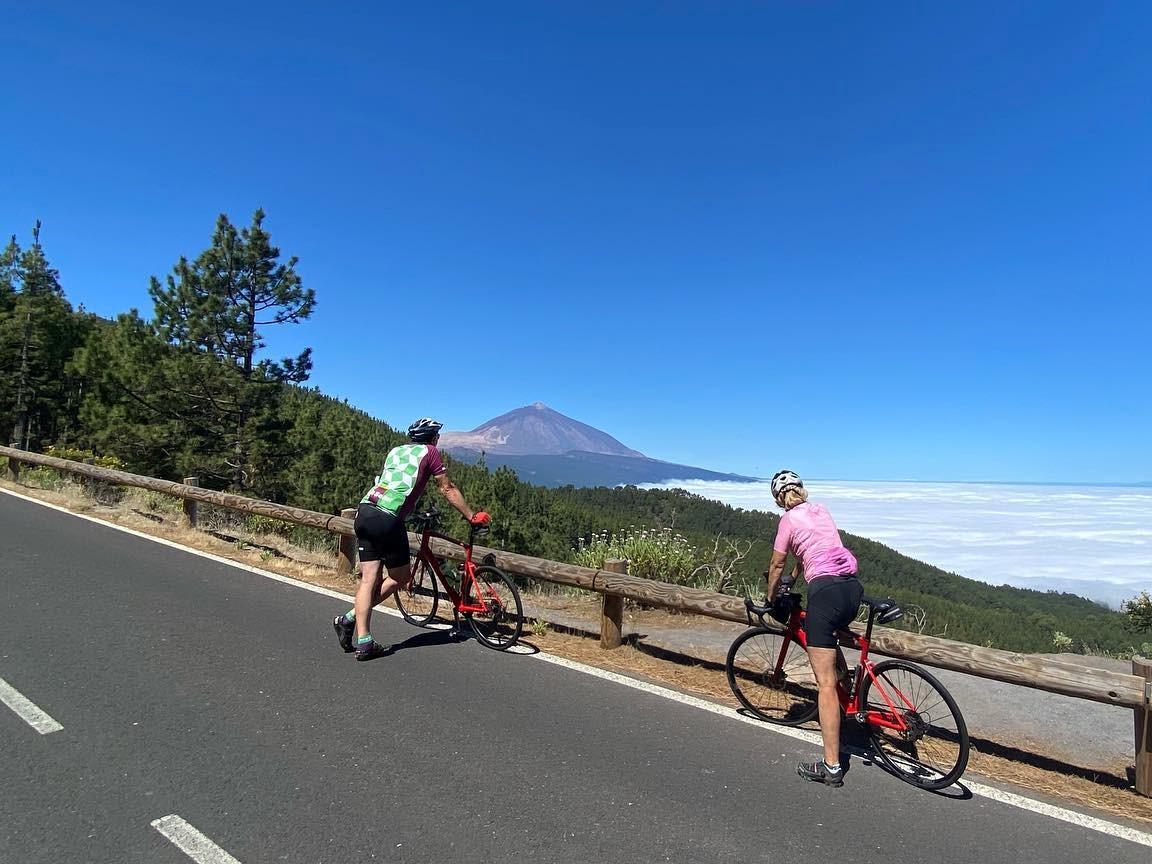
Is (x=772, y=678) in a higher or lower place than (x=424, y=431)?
lower

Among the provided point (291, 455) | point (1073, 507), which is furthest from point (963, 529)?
point (291, 455)

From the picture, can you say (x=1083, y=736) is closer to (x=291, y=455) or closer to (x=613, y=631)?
(x=613, y=631)

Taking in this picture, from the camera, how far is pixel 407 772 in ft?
11.4

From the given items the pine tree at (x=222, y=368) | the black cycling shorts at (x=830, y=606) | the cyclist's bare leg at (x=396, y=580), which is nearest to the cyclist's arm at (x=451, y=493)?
the cyclist's bare leg at (x=396, y=580)

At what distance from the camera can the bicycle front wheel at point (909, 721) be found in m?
3.91

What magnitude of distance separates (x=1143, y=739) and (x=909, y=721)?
4.59ft

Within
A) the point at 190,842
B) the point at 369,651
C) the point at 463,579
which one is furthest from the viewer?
the point at 463,579

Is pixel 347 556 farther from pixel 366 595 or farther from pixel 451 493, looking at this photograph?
pixel 451 493

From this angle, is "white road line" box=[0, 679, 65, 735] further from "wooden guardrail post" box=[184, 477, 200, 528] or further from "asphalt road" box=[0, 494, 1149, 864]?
"wooden guardrail post" box=[184, 477, 200, 528]

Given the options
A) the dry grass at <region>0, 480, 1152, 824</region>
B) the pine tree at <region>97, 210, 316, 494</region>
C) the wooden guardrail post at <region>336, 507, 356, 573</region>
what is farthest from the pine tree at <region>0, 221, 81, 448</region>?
the wooden guardrail post at <region>336, 507, 356, 573</region>

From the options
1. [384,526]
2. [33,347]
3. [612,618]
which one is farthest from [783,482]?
[33,347]

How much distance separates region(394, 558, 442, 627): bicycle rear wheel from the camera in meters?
6.32

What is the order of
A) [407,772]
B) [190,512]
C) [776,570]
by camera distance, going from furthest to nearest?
[190,512]
[776,570]
[407,772]

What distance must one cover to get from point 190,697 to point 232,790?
4.54 ft
